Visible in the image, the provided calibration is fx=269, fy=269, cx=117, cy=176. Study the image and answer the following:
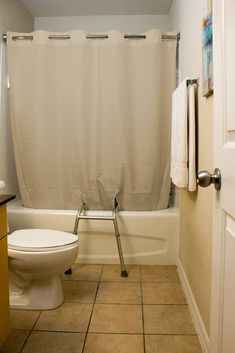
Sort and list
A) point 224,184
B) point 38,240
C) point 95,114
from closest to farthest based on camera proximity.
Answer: point 224,184 < point 38,240 < point 95,114

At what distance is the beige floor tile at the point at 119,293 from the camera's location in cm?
179

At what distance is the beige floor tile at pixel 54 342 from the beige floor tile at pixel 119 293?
367 millimetres

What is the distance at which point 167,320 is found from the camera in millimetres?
1579

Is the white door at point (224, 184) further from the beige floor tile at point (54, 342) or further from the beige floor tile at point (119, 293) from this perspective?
the beige floor tile at point (119, 293)

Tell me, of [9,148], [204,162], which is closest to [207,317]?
[204,162]

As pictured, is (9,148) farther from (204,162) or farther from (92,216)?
(204,162)

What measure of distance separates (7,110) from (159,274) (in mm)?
1914

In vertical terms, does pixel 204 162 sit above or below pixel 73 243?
above

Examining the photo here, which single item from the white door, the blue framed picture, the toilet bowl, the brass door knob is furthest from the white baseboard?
the blue framed picture

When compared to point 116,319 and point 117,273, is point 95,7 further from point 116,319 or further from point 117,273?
point 116,319

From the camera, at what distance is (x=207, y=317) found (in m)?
1.33

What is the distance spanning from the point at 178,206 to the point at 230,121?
5.26ft

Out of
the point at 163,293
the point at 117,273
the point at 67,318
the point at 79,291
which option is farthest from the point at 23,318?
the point at 163,293

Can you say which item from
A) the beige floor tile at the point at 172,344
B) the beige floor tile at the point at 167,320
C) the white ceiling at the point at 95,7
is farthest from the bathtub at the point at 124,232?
the white ceiling at the point at 95,7
